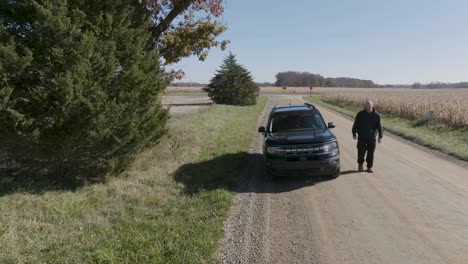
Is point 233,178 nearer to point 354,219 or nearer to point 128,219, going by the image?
point 128,219

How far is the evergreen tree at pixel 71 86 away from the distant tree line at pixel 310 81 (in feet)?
511

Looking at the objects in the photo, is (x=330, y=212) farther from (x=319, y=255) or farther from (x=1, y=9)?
(x=1, y=9)

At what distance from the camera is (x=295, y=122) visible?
32.8 feet

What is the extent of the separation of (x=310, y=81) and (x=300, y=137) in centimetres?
15614

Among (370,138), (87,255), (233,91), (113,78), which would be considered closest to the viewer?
(87,255)

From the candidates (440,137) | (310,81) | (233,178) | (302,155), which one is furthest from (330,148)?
(310,81)

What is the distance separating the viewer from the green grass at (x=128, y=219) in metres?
4.71

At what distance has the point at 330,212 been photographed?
21.2 ft

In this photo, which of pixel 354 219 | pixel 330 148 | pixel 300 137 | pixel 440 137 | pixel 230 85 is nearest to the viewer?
pixel 354 219

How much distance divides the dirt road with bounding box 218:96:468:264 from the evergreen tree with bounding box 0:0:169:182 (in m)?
2.95

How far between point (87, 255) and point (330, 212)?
403 cm

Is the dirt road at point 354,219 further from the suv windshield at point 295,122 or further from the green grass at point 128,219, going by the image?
the suv windshield at point 295,122

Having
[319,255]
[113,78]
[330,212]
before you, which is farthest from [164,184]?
[319,255]

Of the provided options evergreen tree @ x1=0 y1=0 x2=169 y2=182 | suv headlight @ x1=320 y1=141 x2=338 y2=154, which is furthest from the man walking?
evergreen tree @ x1=0 y1=0 x2=169 y2=182
